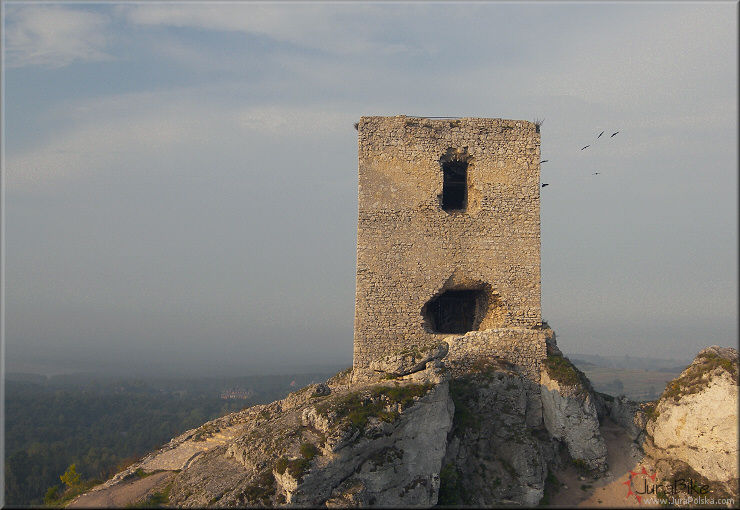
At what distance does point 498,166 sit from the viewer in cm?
1562

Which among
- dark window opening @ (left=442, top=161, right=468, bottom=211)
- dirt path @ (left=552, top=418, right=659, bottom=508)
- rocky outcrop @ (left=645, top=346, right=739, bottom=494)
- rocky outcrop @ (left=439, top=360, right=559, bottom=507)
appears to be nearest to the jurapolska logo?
dirt path @ (left=552, top=418, right=659, bottom=508)

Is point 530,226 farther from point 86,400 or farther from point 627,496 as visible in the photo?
point 86,400

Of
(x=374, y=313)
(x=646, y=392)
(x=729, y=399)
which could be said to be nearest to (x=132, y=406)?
(x=646, y=392)

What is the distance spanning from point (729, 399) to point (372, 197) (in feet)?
32.7

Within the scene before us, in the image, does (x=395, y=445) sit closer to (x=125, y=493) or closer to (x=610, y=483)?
(x=610, y=483)

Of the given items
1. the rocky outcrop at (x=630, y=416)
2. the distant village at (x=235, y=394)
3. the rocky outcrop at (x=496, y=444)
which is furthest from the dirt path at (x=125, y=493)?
→ the distant village at (x=235, y=394)

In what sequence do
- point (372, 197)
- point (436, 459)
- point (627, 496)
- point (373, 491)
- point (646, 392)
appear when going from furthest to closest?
1. point (646, 392)
2. point (372, 197)
3. point (627, 496)
4. point (436, 459)
5. point (373, 491)

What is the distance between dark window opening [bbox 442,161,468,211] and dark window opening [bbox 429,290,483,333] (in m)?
2.76

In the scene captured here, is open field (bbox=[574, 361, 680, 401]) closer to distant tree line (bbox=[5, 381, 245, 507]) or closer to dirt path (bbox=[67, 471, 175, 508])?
distant tree line (bbox=[5, 381, 245, 507])

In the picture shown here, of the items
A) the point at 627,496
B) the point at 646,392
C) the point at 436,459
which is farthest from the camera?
the point at 646,392

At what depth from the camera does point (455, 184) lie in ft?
55.5

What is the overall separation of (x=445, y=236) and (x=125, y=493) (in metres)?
10.0

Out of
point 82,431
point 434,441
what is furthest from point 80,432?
point 434,441

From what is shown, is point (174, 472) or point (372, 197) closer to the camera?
point (174, 472)
